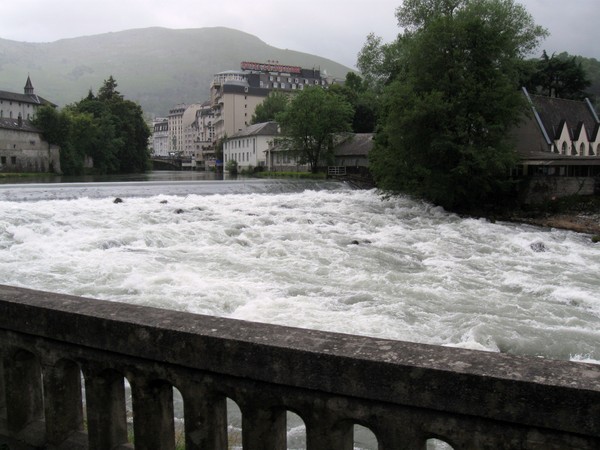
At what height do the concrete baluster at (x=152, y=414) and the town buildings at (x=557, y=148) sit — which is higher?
the town buildings at (x=557, y=148)

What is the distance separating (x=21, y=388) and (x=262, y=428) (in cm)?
172

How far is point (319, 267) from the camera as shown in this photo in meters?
14.6

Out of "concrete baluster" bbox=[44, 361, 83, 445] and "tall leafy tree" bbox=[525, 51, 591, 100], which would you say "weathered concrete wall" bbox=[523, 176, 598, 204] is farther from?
"tall leafy tree" bbox=[525, 51, 591, 100]

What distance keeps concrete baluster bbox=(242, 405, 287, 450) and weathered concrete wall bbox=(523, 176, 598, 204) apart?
3363 cm

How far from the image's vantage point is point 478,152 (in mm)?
30922

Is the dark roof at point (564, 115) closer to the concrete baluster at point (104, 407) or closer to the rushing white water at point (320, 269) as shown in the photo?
the rushing white water at point (320, 269)

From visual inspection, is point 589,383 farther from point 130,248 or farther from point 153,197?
point 153,197

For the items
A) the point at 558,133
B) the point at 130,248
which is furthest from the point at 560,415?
the point at 558,133

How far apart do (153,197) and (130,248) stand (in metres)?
11.5

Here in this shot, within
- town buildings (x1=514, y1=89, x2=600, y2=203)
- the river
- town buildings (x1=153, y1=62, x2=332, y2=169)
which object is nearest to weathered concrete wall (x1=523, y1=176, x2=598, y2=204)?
town buildings (x1=514, y1=89, x2=600, y2=203)

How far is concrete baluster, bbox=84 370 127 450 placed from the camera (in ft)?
10.6

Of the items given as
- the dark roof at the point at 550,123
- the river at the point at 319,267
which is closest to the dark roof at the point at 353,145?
the dark roof at the point at 550,123

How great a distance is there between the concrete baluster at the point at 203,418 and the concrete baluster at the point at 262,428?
180mm

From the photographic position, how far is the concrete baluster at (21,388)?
11.5ft
